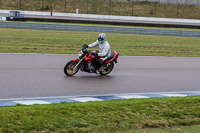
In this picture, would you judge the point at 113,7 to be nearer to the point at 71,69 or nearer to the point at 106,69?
the point at 106,69

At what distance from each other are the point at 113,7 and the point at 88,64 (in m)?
49.7

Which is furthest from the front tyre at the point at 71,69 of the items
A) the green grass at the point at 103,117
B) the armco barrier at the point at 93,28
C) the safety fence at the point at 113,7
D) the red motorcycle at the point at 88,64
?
the safety fence at the point at 113,7

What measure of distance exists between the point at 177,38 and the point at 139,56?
42.3 feet

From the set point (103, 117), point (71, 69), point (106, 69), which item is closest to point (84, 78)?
point (71, 69)

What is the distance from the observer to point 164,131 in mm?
7113

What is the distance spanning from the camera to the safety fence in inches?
2240

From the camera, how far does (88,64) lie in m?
12.7

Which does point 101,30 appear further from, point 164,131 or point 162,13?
point 162,13

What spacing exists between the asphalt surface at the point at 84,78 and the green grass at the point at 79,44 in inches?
119

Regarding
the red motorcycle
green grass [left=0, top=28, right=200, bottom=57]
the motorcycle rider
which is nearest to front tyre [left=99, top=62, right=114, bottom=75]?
the red motorcycle

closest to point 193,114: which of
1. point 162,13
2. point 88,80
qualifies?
point 88,80

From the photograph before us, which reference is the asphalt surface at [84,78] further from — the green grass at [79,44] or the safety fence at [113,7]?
the safety fence at [113,7]

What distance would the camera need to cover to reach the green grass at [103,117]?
6.94 meters

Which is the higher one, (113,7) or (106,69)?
(113,7)
